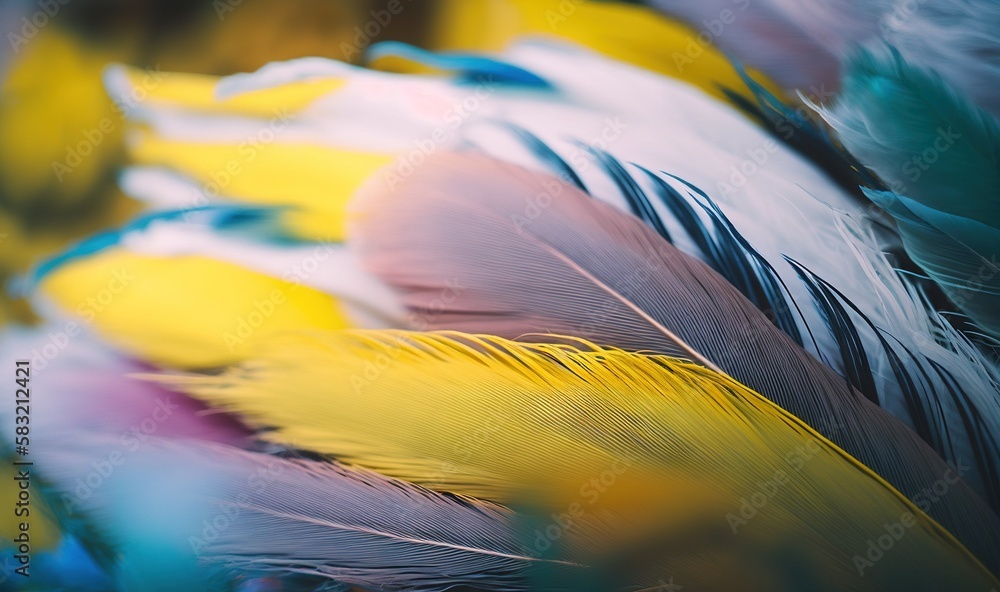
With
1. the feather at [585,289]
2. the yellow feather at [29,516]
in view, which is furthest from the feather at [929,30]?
the yellow feather at [29,516]

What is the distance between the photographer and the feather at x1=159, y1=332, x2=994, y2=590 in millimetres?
762

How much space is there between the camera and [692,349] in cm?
80

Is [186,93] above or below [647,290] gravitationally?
below

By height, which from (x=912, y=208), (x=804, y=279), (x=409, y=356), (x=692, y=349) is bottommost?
(x=409, y=356)

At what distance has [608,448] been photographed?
770mm

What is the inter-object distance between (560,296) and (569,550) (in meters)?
0.29

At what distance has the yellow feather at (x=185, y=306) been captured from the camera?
76cm

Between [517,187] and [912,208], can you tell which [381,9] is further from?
[912,208]

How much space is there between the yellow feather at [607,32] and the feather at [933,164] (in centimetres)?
12

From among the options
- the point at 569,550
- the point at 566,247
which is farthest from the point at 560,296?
the point at 569,550

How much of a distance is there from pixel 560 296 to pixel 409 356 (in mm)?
187

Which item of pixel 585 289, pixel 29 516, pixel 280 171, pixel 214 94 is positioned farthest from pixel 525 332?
pixel 29 516

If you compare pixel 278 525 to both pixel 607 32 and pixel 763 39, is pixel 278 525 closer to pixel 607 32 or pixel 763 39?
pixel 607 32

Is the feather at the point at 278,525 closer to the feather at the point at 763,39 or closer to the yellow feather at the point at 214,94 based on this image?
the yellow feather at the point at 214,94
